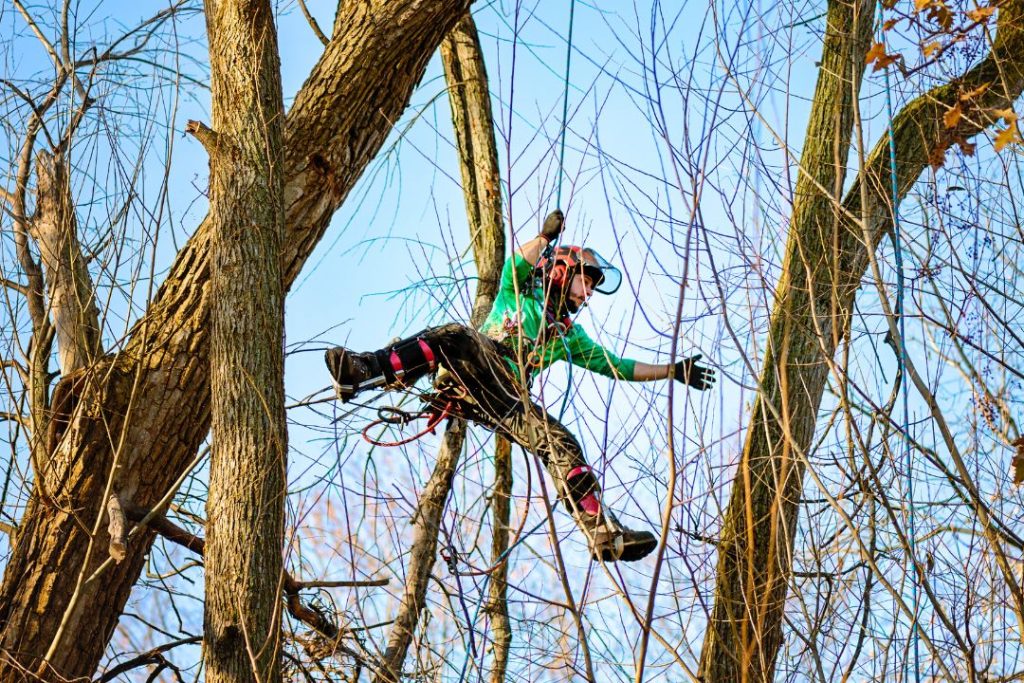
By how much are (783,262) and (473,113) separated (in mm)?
3246

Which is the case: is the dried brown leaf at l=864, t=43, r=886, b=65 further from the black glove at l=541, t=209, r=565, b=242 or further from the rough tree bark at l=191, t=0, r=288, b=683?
the rough tree bark at l=191, t=0, r=288, b=683

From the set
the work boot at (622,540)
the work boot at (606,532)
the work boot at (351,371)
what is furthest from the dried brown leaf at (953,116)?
the work boot at (351,371)

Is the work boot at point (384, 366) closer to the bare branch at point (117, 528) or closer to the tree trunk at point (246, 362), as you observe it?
the tree trunk at point (246, 362)

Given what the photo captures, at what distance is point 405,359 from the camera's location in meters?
5.30

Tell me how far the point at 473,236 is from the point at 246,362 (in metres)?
3.08

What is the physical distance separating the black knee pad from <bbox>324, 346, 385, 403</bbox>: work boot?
0.04 m

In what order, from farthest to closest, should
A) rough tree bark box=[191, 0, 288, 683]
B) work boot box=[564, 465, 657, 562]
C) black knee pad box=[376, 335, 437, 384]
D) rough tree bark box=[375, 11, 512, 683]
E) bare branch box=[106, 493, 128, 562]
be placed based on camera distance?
1. rough tree bark box=[375, 11, 512, 683]
2. black knee pad box=[376, 335, 437, 384]
3. work boot box=[564, 465, 657, 562]
4. bare branch box=[106, 493, 128, 562]
5. rough tree bark box=[191, 0, 288, 683]

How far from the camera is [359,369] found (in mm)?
5230

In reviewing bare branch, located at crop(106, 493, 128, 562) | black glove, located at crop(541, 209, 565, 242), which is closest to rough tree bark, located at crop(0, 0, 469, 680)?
bare branch, located at crop(106, 493, 128, 562)

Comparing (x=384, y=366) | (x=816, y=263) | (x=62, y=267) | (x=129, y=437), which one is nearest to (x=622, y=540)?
(x=384, y=366)

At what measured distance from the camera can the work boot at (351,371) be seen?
5176 mm

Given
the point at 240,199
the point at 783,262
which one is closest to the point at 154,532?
the point at 240,199

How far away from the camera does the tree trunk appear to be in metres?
4.07

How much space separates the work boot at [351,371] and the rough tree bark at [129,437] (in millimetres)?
422
